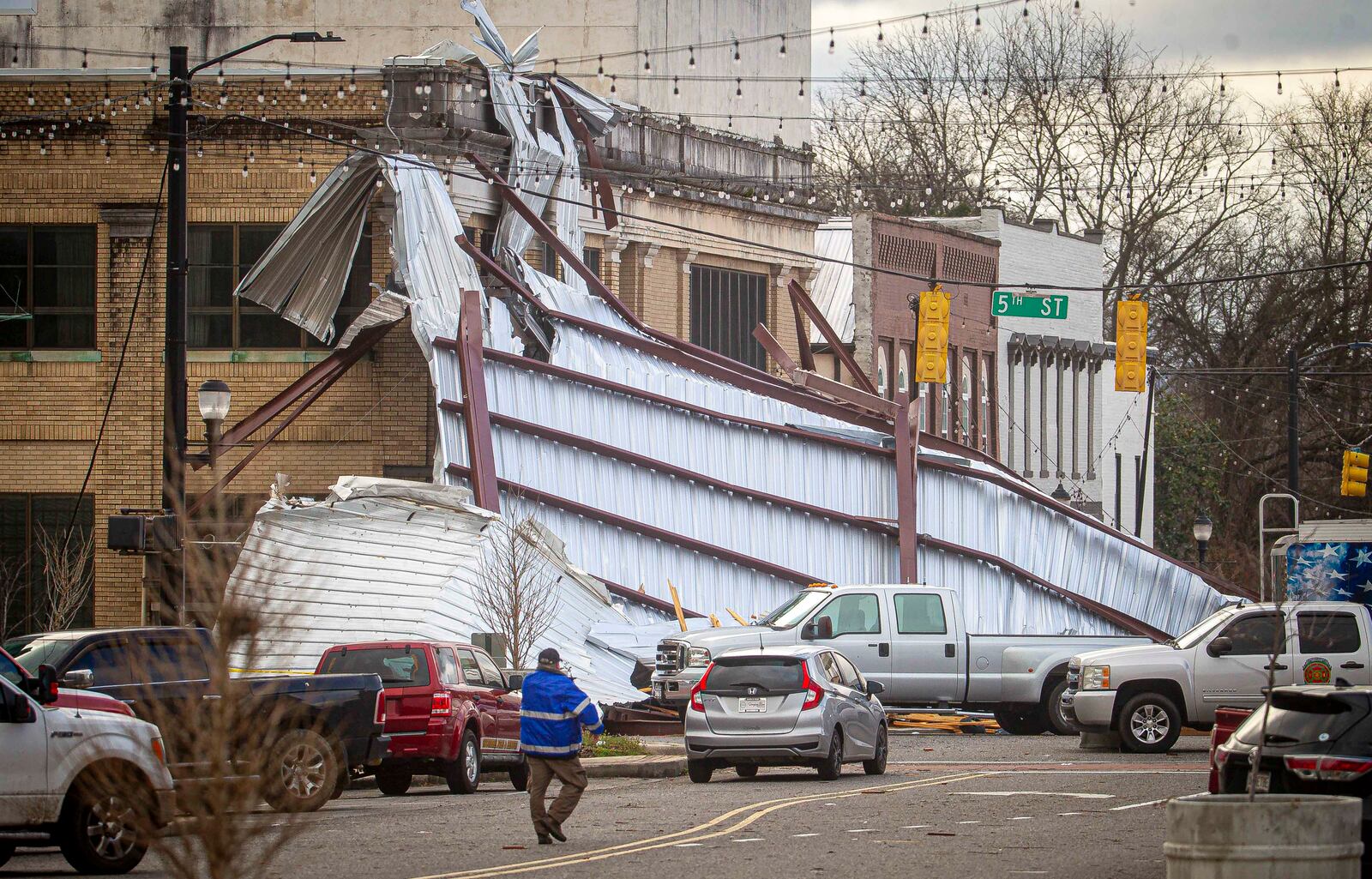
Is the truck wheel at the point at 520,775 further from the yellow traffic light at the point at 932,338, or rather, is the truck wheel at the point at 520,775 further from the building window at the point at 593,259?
the yellow traffic light at the point at 932,338

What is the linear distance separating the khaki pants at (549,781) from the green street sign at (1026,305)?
2174cm

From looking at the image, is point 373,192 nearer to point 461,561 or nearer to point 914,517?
point 461,561

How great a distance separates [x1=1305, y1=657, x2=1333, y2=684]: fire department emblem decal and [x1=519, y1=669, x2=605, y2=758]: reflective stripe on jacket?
35.0 ft

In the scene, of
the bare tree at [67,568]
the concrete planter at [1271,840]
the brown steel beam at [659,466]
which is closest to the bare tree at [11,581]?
the bare tree at [67,568]

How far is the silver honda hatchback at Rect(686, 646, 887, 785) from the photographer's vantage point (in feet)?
63.5

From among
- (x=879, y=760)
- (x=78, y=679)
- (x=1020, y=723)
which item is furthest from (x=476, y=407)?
(x=78, y=679)

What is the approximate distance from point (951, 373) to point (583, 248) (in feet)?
45.9

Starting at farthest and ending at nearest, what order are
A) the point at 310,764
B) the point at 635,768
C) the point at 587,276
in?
the point at 587,276, the point at 635,768, the point at 310,764

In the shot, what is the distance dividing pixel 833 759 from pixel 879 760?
1.12 meters

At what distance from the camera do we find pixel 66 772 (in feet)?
43.8

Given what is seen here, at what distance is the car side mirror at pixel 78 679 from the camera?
49.9 feet

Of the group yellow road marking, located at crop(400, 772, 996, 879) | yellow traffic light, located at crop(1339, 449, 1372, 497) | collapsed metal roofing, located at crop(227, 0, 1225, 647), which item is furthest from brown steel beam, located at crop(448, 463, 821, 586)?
yellow traffic light, located at crop(1339, 449, 1372, 497)

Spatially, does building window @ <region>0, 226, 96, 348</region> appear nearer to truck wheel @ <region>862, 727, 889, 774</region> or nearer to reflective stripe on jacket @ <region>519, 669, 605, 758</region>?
truck wheel @ <region>862, 727, 889, 774</region>

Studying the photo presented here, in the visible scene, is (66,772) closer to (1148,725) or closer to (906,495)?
(1148,725)
